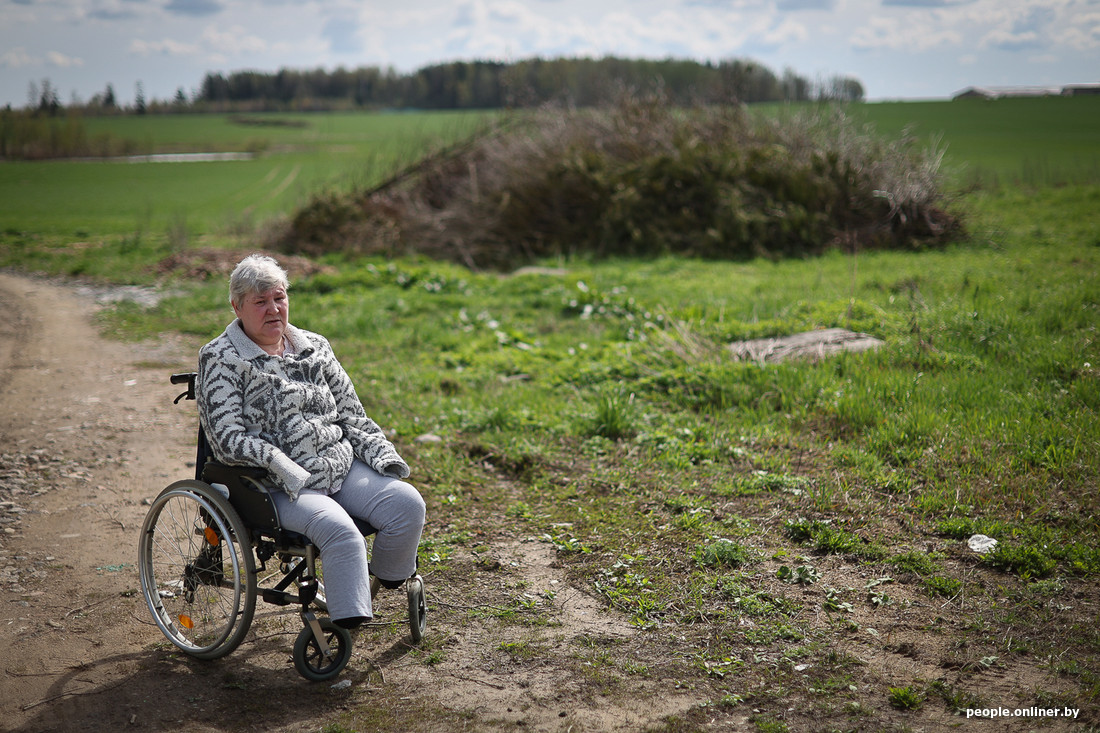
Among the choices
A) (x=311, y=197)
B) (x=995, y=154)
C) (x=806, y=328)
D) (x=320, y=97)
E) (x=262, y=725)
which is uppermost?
(x=320, y=97)

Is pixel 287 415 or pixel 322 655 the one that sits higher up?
pixel 287 415

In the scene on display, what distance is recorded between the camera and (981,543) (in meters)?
4.60

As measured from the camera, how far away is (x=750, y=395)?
711 cm

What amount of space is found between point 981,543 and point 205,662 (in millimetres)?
4285

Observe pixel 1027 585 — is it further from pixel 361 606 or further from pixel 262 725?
pixel 262 725

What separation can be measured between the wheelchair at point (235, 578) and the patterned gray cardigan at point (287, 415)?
4.8 inches

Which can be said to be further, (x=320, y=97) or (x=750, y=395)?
(x=320, y=97)

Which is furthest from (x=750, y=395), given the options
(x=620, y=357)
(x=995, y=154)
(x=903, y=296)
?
(x=995, y=154)

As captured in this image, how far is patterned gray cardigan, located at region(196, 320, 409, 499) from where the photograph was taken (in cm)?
356

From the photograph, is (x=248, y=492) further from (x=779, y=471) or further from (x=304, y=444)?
(x=779, y=471)

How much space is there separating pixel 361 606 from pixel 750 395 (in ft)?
15.1

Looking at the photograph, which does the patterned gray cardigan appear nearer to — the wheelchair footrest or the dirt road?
the wheelchair footrest

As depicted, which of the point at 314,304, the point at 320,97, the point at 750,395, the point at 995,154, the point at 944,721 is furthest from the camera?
the point at 320,97

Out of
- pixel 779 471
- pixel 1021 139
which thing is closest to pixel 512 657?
pixel 779 471
